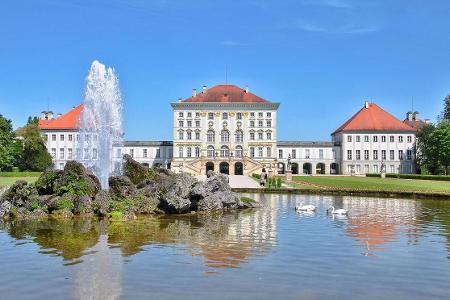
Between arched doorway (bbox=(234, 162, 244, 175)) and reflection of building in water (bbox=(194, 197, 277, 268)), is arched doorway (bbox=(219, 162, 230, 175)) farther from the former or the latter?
reflection of building in water (bbox=(194, 197, 277, 268))

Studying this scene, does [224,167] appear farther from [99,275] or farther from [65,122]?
[99,275]

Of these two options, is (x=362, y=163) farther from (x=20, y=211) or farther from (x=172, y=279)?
(x=172, y=279)

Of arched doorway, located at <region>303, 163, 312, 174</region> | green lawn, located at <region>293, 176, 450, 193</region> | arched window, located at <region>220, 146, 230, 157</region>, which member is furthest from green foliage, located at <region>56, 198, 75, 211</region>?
arched doorway, located at <region>303, 163, 312, 174</region>

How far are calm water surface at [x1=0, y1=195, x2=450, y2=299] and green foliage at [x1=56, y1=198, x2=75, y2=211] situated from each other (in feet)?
5.54

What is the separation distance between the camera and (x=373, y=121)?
9625 cm

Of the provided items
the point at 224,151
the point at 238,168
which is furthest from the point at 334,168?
the point at 224,151

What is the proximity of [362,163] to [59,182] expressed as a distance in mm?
81261

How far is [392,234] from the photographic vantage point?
48.3 ft

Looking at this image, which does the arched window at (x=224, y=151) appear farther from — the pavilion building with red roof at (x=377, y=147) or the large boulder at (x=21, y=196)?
the large boulder at (x=21, y=196)

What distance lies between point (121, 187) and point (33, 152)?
6055 centimetres

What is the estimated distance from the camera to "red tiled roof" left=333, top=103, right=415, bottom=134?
311 ft

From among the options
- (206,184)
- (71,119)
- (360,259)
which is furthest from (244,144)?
(360,259)

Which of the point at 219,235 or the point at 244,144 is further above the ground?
the point at 244,144

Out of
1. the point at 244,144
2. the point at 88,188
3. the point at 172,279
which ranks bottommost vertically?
the point at 172,279
